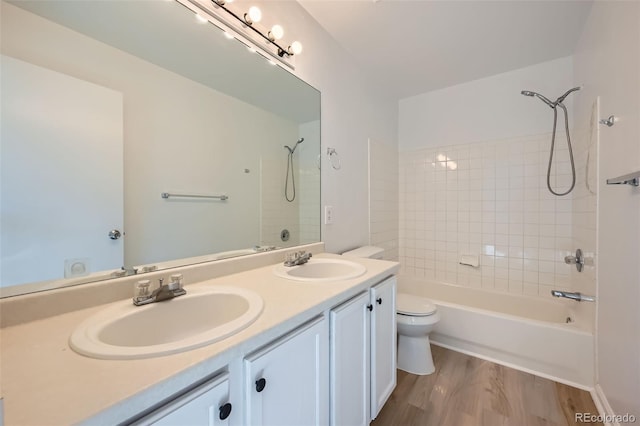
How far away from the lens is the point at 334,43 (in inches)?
74.0

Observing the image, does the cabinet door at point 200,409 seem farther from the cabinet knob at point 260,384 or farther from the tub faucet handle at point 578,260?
the tub faucet handle at point 578,260

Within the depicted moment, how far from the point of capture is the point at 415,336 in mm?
1781

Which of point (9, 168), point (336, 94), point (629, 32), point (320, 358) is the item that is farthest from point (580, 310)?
point (9, 168)

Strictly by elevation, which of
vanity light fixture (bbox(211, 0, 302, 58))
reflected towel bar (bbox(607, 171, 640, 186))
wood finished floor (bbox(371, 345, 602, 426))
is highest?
vanity light fixture (bbox(211, 0, 302, 58))

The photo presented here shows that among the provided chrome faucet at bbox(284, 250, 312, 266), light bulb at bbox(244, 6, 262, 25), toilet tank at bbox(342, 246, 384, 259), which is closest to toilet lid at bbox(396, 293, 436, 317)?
toilet tank at bbox(342, 246, 384, 259)

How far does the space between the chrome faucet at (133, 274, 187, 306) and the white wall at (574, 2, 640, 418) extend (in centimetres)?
185

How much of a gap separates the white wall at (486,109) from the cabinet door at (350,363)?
221 cm

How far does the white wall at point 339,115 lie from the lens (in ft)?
5.26

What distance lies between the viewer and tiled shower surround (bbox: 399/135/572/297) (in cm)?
213

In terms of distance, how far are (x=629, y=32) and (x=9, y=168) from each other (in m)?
2.45

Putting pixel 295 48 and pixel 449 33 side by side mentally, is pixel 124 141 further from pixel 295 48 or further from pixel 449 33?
pixel 449 33

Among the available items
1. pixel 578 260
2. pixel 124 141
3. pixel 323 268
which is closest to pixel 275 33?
pixel 124 141

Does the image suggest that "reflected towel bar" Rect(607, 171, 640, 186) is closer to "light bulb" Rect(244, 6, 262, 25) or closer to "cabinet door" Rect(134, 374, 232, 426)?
"cabinet door" Rect(134, 374, 232, 426)

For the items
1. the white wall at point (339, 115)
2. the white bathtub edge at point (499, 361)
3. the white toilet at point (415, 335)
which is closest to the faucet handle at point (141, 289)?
the white wall at point (339, 115)
